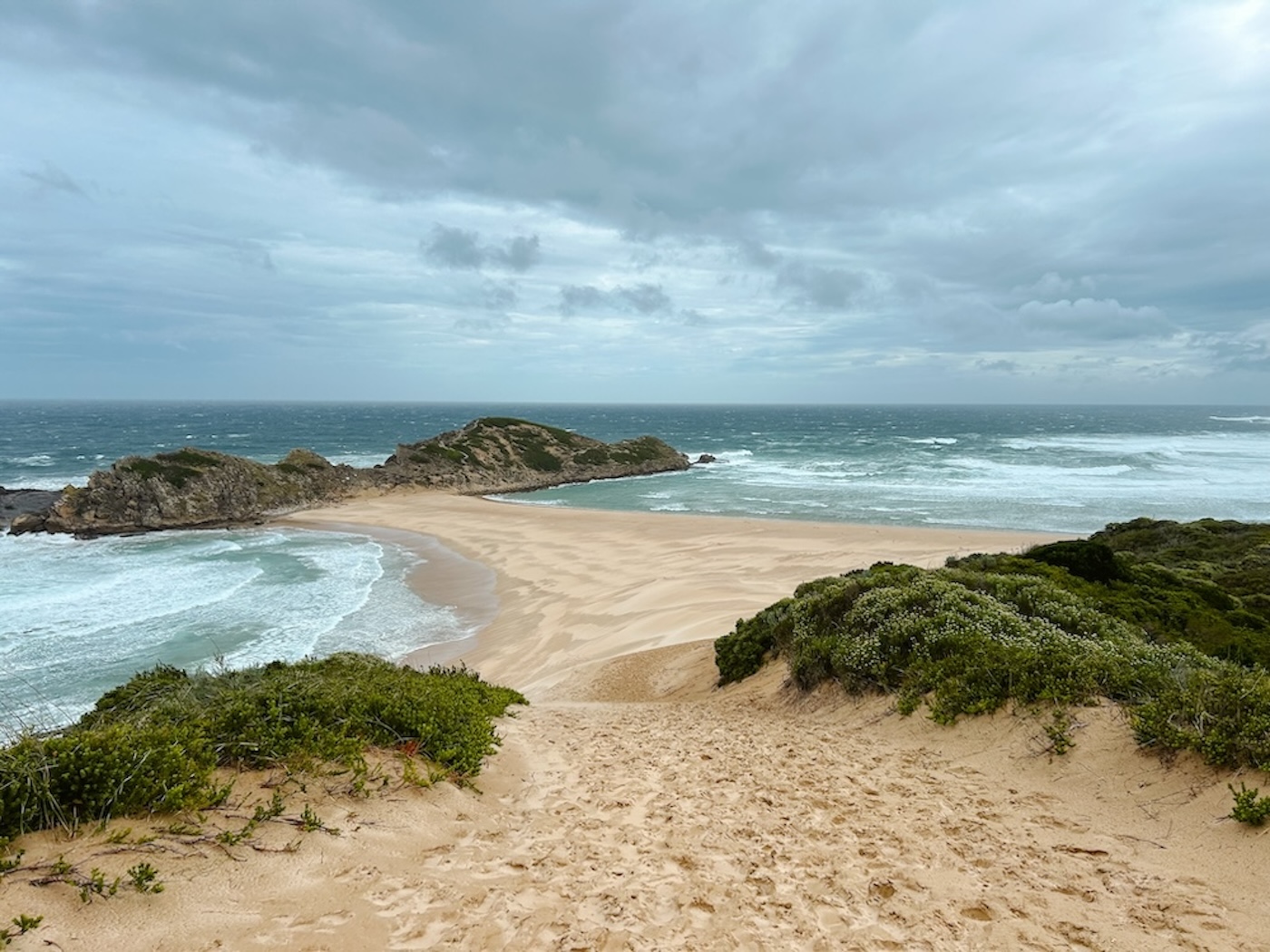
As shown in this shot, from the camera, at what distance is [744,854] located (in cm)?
507

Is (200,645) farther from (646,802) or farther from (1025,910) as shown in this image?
(1025,910)

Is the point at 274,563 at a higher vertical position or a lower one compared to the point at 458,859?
lower

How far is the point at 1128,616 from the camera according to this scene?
11.2m

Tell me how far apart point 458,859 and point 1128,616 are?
37.2 feet

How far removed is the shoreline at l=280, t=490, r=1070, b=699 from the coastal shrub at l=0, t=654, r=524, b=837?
764 cm

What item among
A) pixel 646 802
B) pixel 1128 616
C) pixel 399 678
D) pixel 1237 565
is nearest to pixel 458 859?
pixel 646 802

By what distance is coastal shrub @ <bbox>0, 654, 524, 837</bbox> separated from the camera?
414 centimetres

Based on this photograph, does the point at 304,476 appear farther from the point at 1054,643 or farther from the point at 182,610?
the point at 1054,643

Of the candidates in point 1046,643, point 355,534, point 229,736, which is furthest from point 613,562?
point 229,736

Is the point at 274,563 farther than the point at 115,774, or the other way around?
the point at 274,563

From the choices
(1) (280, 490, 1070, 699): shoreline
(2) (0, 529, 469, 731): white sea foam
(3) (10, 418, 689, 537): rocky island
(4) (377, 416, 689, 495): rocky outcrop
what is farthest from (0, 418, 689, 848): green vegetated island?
(4) (377, 416, 689, 495): rocky outcrop

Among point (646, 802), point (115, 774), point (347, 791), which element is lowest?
point (646, 802)

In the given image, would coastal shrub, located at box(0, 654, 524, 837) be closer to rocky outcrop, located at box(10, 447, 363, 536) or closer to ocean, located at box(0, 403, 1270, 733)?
ocean, located at box(0, 403, 1270, 733)

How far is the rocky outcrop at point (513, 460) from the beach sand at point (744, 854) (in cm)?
4699
